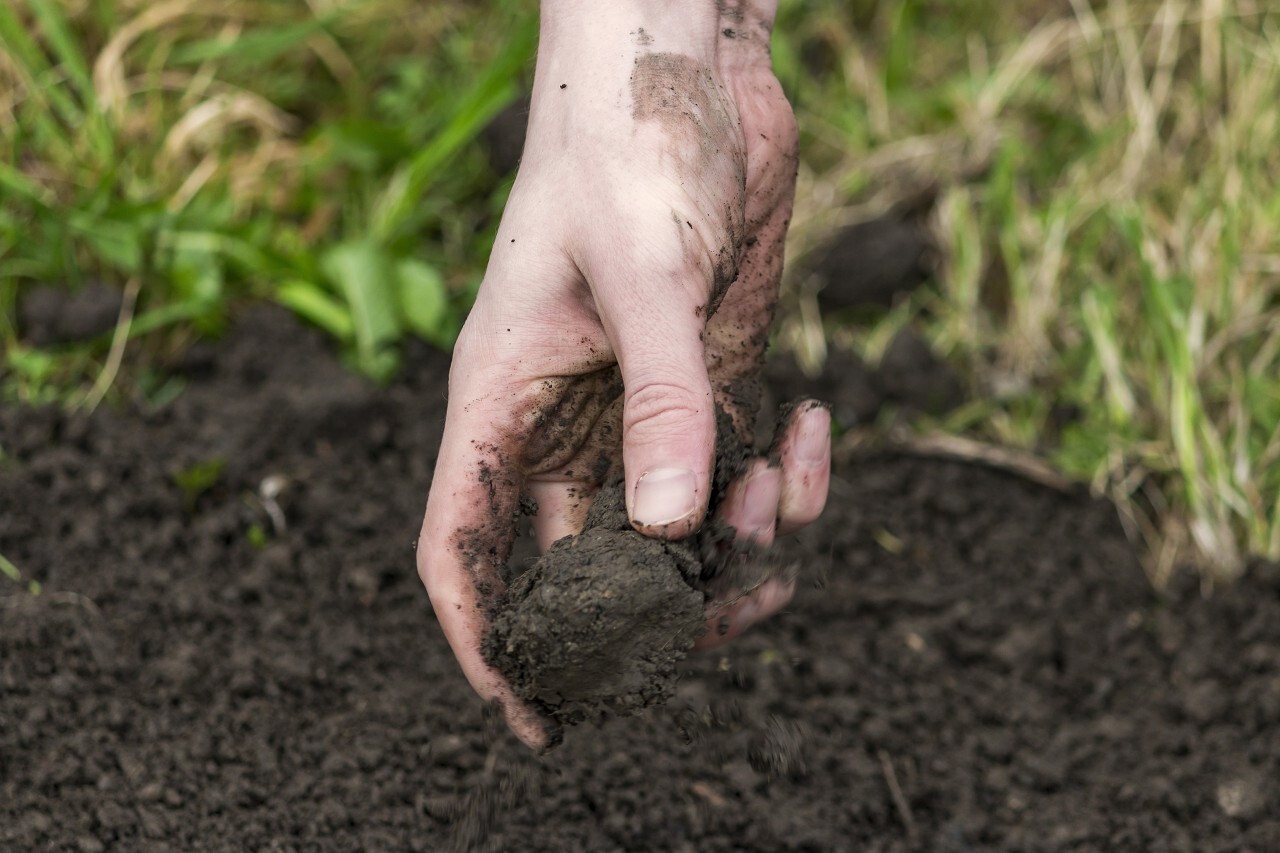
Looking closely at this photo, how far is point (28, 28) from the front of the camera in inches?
114

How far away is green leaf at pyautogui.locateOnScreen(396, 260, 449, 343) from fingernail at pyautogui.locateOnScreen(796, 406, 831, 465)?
3.93 feet

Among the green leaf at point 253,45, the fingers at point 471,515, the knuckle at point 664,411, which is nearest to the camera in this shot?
the knuckle at point 664,411

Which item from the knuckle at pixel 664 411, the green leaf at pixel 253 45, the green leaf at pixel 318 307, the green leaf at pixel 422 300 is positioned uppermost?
the green leaf at pixel 253 45

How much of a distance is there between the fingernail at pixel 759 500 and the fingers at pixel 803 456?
32 mm

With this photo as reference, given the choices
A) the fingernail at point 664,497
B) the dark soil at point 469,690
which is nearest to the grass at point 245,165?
the dark soil at point 469,690

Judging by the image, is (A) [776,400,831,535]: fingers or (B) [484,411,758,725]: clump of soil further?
(A) [776,400,831,535]: fingers

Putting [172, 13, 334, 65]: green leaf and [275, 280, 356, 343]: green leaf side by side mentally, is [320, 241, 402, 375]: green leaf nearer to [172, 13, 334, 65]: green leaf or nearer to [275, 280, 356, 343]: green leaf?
[275, 280, 356, 343]: green leaf

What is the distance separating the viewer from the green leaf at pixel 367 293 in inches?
100

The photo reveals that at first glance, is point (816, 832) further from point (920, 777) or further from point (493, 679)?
point (493, 679)

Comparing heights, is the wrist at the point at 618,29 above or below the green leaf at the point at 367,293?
above

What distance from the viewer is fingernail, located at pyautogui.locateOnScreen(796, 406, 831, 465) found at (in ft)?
5.44

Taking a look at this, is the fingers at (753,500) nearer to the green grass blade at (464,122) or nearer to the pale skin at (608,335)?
the pale skin at (608,335)

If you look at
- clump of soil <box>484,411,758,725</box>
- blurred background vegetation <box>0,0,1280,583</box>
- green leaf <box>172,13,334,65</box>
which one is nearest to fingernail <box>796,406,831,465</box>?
clump of soil <box>484,411,758,725</box>

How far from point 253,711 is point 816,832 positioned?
922mm
